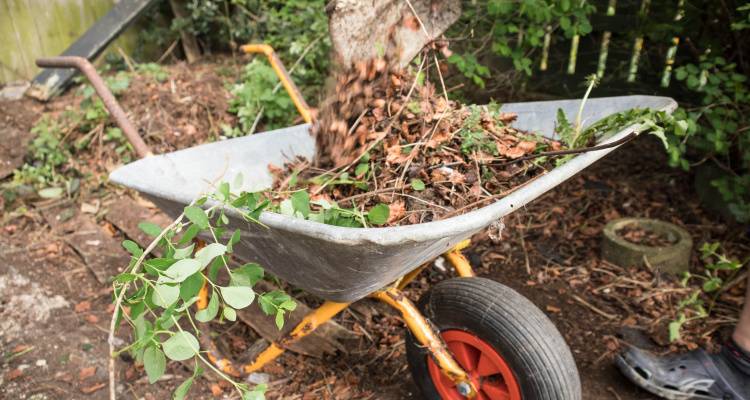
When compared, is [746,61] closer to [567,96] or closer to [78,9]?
[567,96]

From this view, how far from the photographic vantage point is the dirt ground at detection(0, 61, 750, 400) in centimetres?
201

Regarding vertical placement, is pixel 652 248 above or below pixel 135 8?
below

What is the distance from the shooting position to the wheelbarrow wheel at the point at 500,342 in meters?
1.43

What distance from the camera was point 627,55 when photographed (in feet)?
11.2

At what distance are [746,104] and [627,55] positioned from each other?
39.8 inches

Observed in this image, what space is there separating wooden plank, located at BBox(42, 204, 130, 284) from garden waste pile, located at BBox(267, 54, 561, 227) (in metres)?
1.20

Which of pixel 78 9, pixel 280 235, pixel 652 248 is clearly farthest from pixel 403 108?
pixel 78 9

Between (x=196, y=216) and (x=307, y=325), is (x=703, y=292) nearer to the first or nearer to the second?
(x=307, y=325)

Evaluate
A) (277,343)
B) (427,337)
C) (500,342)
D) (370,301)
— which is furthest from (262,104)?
(500,342)

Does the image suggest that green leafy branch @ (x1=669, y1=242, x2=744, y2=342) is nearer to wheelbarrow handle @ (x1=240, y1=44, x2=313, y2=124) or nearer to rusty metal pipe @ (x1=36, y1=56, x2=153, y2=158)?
wheelbarrow handle @ (x1=240, y1=44, x2=313, y2=124)

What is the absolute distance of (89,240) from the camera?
2.76 meters

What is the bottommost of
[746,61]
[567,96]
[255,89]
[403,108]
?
[567,96]

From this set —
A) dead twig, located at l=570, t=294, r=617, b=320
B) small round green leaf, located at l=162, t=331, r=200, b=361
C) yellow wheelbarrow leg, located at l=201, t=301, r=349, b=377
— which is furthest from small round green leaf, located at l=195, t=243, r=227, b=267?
dead twig, located at l=570, t=294, r=617, b=320

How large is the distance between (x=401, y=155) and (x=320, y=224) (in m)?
0.50
